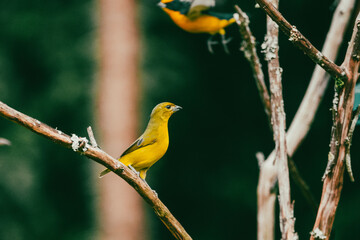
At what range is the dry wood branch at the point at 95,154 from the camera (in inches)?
19.4

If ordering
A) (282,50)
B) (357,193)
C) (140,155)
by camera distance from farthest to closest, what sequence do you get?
(357,193) → (282,50) → (140,155)

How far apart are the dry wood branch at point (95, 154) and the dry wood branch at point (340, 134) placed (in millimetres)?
235

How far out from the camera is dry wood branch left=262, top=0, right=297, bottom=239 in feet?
2.33

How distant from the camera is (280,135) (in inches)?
29.9

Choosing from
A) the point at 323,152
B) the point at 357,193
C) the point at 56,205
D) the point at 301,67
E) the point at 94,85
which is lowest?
the point at 56,205

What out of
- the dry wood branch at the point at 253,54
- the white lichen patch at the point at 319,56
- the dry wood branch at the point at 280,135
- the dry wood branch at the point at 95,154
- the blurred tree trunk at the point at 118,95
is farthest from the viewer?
the blurred tree trunk at the point at 118,95

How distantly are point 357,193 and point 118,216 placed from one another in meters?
1.42

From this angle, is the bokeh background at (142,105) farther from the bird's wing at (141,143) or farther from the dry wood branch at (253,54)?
the bird's wing at (141,143)

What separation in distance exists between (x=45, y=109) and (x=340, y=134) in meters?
2.34

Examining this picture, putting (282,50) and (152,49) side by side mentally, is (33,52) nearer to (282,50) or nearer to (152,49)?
(152,49)

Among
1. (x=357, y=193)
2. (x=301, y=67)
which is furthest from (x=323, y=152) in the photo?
(x=301, y=67)

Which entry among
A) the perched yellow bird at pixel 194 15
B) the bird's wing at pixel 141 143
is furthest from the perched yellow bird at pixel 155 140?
the perched yellow bird at pixel 194 15

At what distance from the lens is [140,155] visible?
554 millimetres

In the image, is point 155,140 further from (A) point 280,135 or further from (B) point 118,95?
(B) point 118,95
